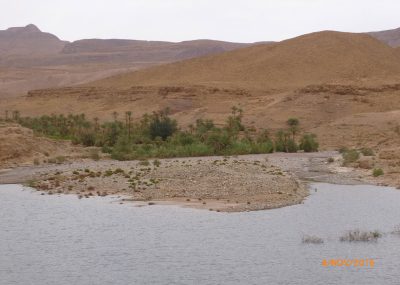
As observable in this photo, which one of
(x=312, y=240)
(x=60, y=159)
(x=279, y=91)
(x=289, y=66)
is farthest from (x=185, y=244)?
(x=289, y=66)

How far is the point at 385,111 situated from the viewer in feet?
219

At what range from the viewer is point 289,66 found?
96.4m

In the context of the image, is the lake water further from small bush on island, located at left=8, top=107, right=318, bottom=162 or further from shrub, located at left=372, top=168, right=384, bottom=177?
small bush on island, located at left=8, top=107, right=318, bottom=162

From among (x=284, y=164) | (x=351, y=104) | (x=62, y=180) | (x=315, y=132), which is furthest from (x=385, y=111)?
(x=62, y=180)

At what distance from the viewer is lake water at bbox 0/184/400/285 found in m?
17.0

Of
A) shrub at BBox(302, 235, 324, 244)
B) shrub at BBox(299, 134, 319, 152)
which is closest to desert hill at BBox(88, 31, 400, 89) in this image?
shrub at BBox(299, 134, 319, 152)

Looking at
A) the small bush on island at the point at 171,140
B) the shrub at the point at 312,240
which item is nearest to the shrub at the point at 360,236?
the shrub at the point at 312,240

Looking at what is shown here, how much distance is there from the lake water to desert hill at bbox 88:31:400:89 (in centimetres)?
6178

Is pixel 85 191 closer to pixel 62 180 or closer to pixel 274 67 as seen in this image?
pixel 62 180

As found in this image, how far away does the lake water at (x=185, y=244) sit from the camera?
55.8 feet

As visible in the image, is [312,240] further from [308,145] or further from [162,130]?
[162,130]

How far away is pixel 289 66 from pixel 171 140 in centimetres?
4779

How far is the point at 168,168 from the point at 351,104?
37640mm

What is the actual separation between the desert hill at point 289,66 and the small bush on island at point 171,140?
29604 millimetres
